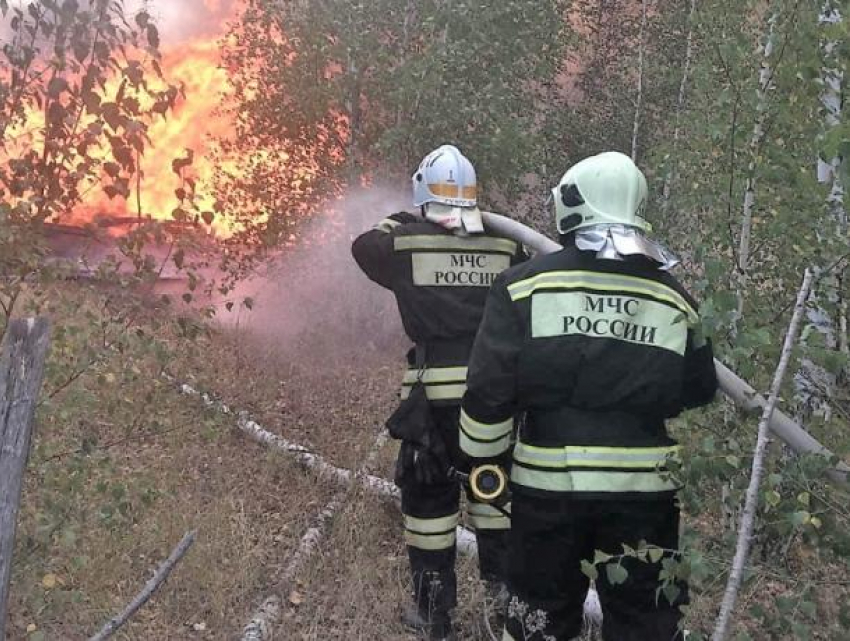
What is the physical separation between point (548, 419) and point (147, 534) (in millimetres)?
3307

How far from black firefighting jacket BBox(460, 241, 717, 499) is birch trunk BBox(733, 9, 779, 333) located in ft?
4.88

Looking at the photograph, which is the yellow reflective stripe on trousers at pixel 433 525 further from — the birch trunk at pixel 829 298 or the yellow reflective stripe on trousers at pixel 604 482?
the birch trunk at pixel 829 298

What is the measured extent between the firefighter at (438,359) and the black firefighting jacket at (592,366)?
1.24 metres

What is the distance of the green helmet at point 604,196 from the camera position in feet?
9.59

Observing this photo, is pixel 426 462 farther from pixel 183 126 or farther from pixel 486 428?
pixel 183 126

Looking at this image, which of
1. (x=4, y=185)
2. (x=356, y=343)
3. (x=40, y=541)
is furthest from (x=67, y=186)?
(x=356, y=343)

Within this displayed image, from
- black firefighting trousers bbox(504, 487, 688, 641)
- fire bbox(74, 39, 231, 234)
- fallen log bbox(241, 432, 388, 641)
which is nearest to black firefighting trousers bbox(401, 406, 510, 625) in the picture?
fallen log bbox(241, 432, 388, 641)

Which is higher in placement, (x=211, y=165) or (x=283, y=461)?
(x=211, y=165)

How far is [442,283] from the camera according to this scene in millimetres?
4234

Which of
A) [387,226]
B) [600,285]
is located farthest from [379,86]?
[600,285]

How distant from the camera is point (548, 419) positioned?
299 cm

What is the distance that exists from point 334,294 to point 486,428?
767 cm

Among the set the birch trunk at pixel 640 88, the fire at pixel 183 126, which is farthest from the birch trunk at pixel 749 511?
the birch trunk at pixel 640 88

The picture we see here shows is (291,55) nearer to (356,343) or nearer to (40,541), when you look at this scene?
(356,343)
